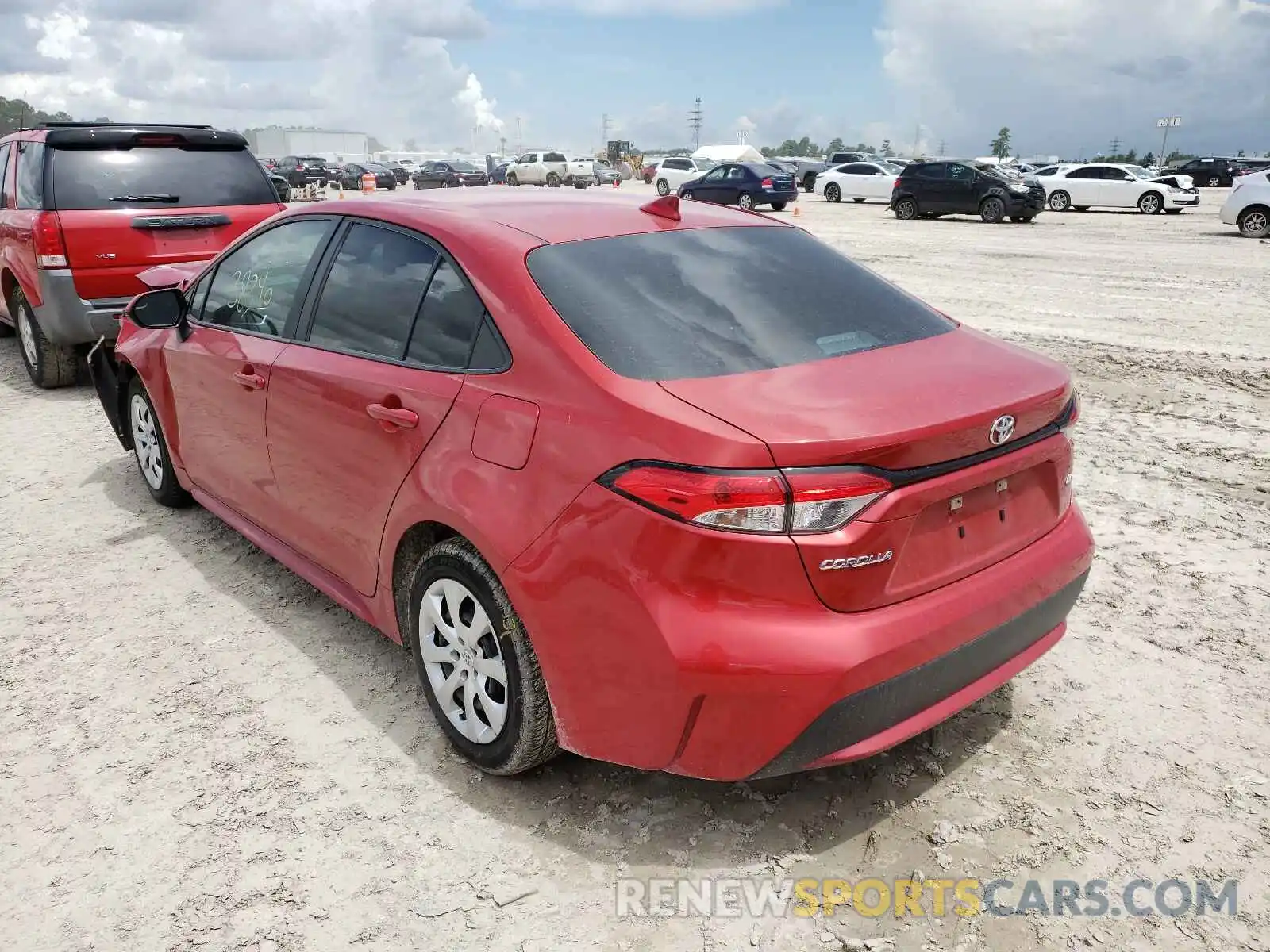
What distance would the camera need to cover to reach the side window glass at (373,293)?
3.09 metres

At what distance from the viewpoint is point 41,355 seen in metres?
7.55

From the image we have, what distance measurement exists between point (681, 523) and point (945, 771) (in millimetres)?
1400

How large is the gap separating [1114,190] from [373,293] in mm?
31583

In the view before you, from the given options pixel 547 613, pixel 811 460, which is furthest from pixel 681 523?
pixel 547 613

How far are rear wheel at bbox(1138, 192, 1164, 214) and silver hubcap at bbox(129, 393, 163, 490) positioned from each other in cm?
3086

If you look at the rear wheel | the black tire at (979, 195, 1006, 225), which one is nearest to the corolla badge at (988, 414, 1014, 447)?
the black tire at (979, 195, 1006, 225)

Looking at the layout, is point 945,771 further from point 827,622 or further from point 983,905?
point 827,622

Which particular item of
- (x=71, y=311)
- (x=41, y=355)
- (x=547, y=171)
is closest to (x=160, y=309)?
(x=71, y=311)

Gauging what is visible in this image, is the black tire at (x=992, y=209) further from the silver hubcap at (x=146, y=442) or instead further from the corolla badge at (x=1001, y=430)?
the corolla badge at (x=1001, y=430)

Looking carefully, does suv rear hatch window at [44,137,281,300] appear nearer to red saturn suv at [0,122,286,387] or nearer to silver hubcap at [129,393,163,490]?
red saturn suv at [0,122,286,387]

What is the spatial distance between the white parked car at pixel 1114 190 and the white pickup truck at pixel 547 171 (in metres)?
23.1

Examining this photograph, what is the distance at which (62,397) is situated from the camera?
7.60 m

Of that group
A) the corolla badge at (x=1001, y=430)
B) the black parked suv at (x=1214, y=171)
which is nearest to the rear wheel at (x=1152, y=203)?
the black parked suv at (x=1214, y=171)

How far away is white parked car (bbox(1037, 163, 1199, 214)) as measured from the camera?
93.9 feet
